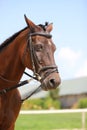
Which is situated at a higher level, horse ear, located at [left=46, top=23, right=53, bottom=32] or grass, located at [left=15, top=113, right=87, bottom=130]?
horse ear, located at [left=46, top=23, right=53, bottom=32]

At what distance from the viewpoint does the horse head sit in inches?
190

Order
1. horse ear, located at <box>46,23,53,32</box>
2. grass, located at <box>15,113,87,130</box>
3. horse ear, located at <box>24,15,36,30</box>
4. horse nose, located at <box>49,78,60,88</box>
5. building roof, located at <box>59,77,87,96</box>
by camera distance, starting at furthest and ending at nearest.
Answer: building roof, located at <box>59,77,87,96</box>, grass, located at <box>15,113,87,130</box>, horse ear, located at <box>46,23,53,32</box>, horse ear, located at <box>24,15,36,30</box>, horse nose, located at <box>49,78,60,88</box>

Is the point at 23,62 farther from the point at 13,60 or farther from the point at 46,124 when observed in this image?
the point at 46,124

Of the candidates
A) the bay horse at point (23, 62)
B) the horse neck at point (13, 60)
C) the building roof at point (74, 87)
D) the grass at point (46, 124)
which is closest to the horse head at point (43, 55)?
the bay horse at point (23, 62)

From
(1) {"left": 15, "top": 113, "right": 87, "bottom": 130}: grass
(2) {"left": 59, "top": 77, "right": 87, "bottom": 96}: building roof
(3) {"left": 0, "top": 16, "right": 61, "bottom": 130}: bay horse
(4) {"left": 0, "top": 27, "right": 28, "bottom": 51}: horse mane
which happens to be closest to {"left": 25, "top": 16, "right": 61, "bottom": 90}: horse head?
(3) {"left": 0, "top": 16, "right": 61, "bottom": 130}: bay horse

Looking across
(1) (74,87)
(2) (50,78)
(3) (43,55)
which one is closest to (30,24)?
(3) (43,55)

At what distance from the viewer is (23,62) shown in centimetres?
516

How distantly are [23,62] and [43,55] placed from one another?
0.33 m

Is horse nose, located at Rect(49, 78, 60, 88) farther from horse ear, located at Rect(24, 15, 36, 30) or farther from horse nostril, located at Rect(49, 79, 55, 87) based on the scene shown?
horse ear, located at Rect(24, 15, 36, 30)

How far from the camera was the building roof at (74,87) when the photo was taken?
5847 cm

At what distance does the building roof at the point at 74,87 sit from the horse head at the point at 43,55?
50.1 m

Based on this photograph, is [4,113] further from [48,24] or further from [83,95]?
[83,95]

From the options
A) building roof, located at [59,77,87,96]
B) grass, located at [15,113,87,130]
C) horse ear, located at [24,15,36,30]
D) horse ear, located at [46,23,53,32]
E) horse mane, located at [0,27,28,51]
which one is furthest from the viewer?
building roof, located at [59,77,87,96]

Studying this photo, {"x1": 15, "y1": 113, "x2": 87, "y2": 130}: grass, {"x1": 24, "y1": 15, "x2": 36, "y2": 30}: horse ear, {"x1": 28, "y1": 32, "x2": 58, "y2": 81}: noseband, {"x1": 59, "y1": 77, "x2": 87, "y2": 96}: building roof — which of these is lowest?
{"x1": 59, "y1": 77, "x2": 87, "y2": 96}: building roof
